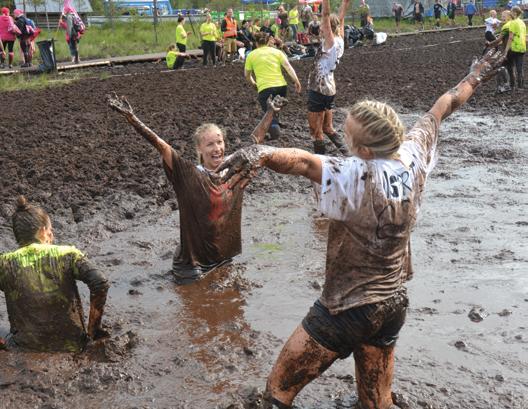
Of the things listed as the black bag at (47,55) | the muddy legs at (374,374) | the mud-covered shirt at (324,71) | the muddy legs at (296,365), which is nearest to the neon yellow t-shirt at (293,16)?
the black bag at (47,55)

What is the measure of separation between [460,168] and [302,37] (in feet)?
75.9

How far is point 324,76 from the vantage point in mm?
10039

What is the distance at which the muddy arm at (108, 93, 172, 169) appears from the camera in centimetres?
549

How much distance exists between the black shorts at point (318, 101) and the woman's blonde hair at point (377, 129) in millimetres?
6873

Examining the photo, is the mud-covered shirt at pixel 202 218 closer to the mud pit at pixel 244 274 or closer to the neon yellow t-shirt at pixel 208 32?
the mud pit at pixel 244 274

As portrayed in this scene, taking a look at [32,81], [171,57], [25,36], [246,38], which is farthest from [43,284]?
[246,38]

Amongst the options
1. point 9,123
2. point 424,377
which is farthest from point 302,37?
point 424,377

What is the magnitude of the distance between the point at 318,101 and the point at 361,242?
698 cm

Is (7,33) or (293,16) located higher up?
(7,33)

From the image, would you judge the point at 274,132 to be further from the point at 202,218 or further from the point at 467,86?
the point at 467,86

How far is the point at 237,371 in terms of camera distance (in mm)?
4738

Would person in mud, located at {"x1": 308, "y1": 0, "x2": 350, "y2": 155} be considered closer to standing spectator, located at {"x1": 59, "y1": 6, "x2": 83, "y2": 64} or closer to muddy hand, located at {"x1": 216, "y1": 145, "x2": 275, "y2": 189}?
muddy hand, located at {"x1": 216, "y1": 145, "x2": 275, "y2": 189}

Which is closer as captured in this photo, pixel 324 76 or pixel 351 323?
pixel 351 323

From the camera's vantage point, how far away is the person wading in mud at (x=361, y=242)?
3.26m
